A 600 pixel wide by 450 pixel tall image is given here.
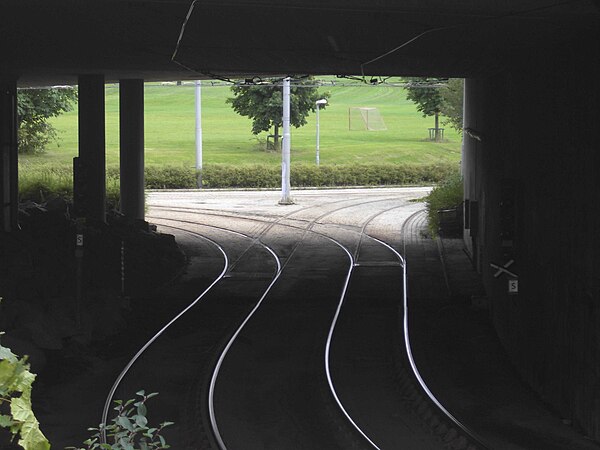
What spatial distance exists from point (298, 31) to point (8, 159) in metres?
15.4

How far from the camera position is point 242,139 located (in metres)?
87.5

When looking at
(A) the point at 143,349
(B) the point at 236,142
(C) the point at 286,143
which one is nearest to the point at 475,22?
(A) the point at 143,349

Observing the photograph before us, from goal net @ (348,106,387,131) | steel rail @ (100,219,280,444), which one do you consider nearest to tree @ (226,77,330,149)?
goal net @ (348,106,387,131)

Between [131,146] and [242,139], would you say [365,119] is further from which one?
[131,146]

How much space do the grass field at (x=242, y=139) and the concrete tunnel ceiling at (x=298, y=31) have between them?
35469mm

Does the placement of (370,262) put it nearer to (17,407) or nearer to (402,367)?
(402,367)

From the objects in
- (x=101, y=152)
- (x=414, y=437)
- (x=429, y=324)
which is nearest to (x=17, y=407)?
(x=414, y=437)

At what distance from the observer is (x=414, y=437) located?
12.3m

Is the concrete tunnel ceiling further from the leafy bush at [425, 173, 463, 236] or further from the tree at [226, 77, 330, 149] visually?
the tree at [226, 77, 330, 149]

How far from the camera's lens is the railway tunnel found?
1209 cm

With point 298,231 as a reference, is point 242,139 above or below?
above

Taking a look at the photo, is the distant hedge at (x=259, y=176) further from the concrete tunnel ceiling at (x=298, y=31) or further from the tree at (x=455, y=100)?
the concrete tunnel ceiling at (x=298, y=31)

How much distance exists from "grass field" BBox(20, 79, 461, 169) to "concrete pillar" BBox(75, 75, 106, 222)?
2555 centimetres

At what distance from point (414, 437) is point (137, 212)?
→ 2426cm
